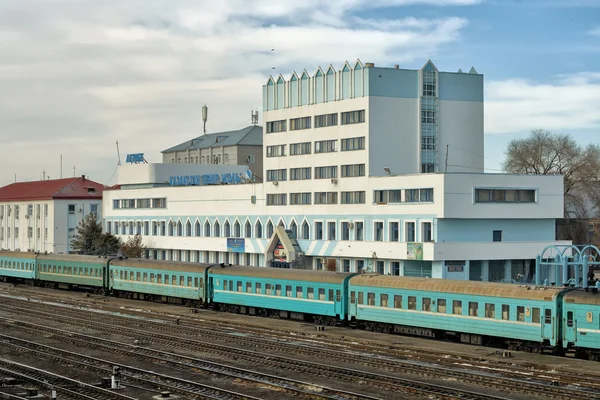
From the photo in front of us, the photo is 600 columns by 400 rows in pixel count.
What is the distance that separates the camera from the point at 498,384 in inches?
1204

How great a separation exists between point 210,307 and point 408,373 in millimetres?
29567

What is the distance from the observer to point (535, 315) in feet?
122

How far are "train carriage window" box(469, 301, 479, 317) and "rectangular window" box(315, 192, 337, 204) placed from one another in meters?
44.4

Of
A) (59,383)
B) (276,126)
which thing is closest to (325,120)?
(276,126)

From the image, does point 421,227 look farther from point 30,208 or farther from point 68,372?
point 30,208

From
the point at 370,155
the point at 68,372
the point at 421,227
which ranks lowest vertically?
the point at 68,372

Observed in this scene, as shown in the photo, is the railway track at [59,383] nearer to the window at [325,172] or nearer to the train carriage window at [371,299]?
the train carriage window at [371,299]

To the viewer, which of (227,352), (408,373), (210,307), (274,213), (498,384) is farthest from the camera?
(274,213)

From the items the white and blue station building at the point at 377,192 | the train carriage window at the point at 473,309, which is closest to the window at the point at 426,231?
the white and blue station building at the point at 377,192

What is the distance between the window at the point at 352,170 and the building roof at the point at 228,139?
53755mm

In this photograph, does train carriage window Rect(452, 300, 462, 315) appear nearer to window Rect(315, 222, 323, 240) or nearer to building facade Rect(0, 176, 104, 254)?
window Rect(315, 222, 323, 240)

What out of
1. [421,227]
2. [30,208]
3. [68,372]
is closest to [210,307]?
[421,227]

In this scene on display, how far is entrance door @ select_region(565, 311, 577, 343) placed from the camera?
35625mm

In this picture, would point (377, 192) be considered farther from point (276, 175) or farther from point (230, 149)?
point (230, 149)
